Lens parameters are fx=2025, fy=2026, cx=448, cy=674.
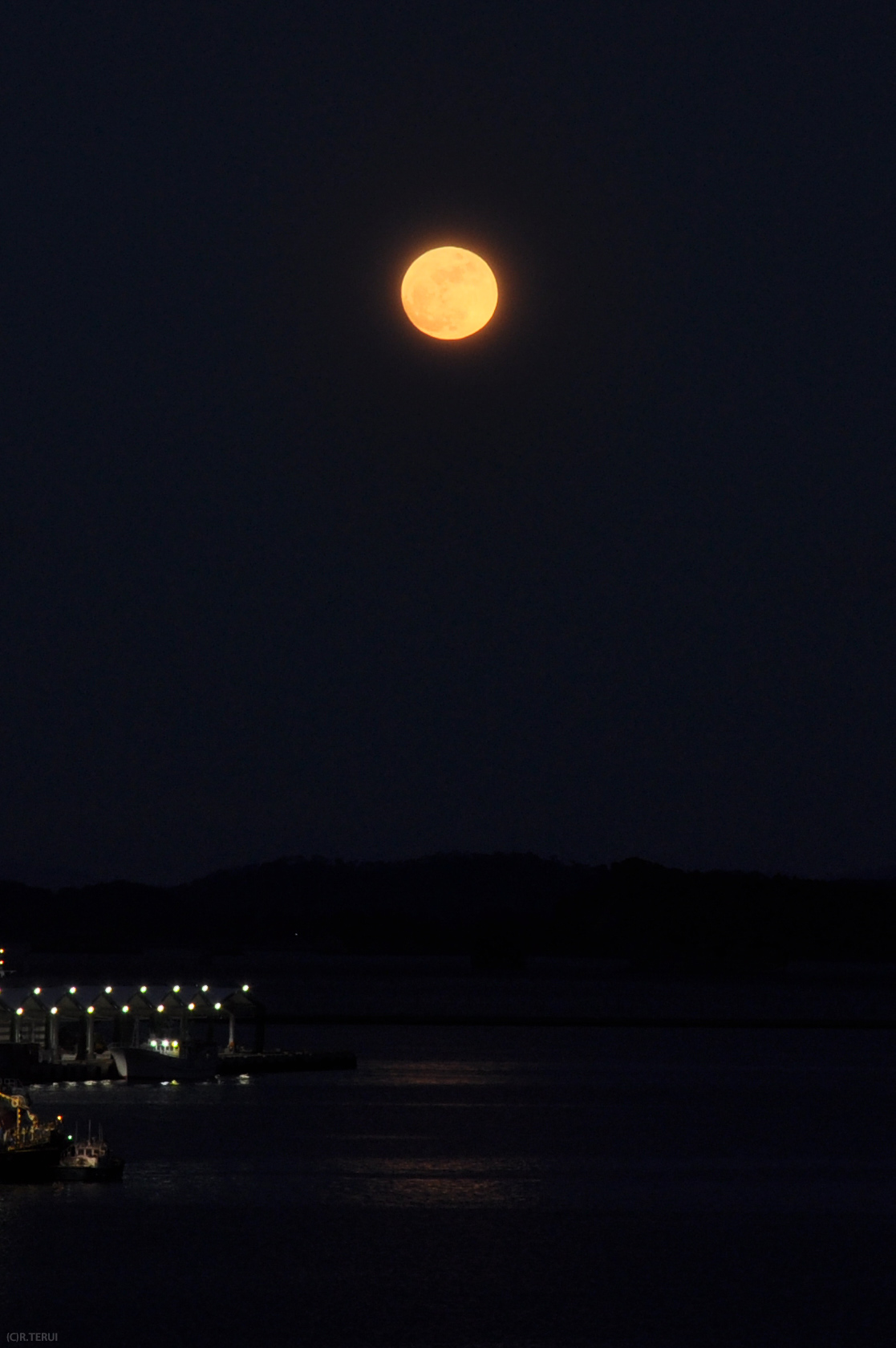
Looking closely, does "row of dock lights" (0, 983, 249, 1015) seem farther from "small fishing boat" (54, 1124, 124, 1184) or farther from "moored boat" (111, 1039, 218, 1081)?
"small fishing boat" (54, 1124, 124, 1184)

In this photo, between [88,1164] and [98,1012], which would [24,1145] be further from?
[98,1012]

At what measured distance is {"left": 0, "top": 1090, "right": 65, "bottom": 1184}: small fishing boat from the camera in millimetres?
57219

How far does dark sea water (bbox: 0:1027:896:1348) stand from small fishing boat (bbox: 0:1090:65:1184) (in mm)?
960

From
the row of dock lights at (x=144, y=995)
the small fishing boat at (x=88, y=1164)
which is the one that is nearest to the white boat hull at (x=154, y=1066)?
the row of dock lights at (x=144, y=995)

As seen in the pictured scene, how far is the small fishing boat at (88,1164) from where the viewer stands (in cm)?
5834

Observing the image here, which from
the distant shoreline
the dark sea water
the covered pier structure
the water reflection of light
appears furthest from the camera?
the distant shoreline

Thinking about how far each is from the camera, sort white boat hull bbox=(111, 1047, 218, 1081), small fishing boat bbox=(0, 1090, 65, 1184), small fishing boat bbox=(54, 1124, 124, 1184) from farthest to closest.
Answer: white boat hull bbox=(111, 1047, 218, 1081) → small fishing boat bbox=(54, 1124, 124, 1184) → small fishing boat bbox=(0, 1090, 65, 1184)

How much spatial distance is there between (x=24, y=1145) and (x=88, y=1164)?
6.87 ft

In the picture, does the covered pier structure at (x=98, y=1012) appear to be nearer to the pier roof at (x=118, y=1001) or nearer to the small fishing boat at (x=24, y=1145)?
the pier roof at (x=118, y=1001)

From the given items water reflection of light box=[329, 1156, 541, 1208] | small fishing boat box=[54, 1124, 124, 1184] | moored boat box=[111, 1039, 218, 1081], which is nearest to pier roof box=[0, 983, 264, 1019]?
moored boat box=[111, 1039, 218, 1081]

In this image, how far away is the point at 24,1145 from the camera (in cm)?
5800

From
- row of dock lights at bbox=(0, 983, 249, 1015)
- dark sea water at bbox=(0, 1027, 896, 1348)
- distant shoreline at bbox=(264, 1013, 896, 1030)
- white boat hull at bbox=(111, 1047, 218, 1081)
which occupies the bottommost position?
dark sea water at bbox=(0, 1027, 896, 1348)

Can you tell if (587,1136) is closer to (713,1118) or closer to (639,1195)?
(713,1118)

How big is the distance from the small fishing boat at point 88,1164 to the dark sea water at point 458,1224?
0.87m
